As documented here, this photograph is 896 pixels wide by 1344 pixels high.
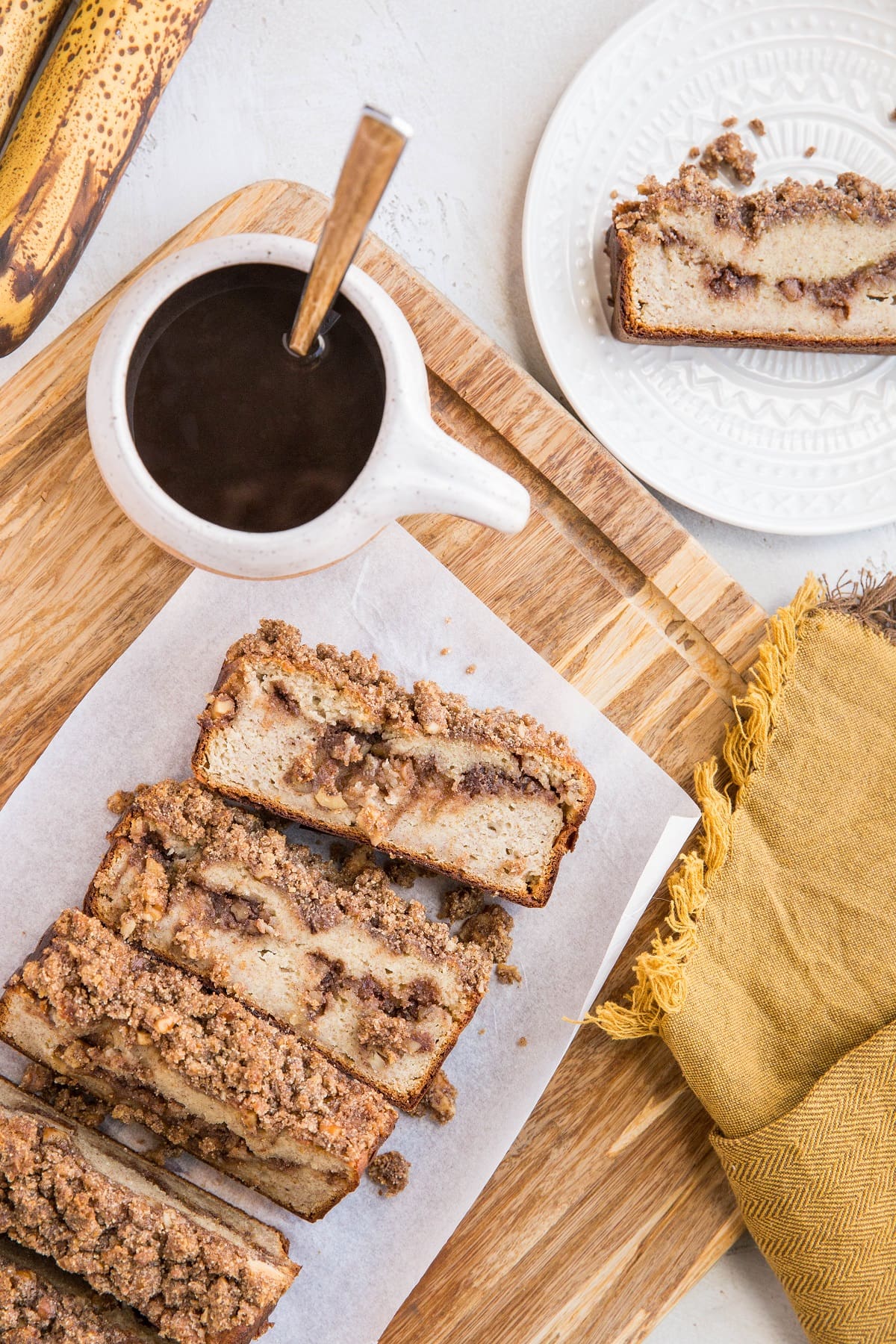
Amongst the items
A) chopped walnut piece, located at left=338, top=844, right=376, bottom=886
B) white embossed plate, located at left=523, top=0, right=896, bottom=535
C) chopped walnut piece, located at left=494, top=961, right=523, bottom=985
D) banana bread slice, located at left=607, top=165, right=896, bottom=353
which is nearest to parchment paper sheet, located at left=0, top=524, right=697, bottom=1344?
chopped walnut piece, located at left=494, top=961, right=523, bottom=985

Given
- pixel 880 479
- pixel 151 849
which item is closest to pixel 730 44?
pixel 880 479

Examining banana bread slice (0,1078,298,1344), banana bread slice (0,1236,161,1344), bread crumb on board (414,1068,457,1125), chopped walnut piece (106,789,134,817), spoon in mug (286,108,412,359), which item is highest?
spoon in mug (286,108,412,359)

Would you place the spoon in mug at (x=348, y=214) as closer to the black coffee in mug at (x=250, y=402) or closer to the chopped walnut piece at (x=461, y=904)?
the black coffee in mug at (x=250, y=402)

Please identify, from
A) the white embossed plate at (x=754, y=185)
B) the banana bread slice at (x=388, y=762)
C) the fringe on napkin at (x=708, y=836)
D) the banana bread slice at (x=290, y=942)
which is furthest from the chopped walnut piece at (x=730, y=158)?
the banana bread slice at (x=290, y=942)

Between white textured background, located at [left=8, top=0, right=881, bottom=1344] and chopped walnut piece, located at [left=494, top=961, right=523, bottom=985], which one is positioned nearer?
chopped walnut piece, located at [left=494, top=961, right=523, bottom=985]

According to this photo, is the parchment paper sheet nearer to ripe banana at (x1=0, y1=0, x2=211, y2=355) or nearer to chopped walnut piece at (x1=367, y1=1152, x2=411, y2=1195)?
chopped walnut piece at (x1=367, y1=1152, x2=411, y2=1195)

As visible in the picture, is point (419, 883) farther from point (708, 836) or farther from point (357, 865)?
point (708, 836)

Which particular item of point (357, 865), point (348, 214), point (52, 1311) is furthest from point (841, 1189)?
point (348, 214)
